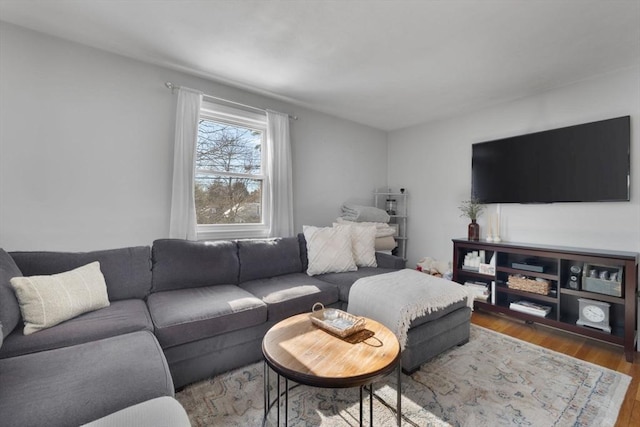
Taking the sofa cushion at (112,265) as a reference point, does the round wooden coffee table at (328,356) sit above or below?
below

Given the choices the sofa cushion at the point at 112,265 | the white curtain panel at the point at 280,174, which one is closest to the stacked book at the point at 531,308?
the white curtain panel at the point at 280,174

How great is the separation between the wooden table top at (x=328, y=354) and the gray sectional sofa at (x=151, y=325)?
0.43m

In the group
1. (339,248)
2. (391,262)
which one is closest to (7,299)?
(339,248)

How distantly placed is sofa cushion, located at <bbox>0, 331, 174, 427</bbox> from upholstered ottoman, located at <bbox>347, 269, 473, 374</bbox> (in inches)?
53.7

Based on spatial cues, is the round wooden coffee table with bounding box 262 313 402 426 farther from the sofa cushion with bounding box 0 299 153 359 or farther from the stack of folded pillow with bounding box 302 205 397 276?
the stack of folded pillow with bounding box 302 205 397 276

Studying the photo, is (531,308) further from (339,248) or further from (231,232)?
(231,232)

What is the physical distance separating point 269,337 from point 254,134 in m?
2.40

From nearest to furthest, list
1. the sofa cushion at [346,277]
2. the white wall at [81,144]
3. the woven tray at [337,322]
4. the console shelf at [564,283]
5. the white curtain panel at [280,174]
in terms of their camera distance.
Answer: the woven tray at [337,322] < the white wall at [81,144] < the console shelf at [564,283] < the sofa cushion at [346,277] < the white curtain panel at [280,174]

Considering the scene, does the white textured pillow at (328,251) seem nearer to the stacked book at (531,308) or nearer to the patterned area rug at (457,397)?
the patterned area rug at (457,397)

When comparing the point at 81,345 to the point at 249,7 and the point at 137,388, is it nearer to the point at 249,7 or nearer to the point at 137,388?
the point at 137,388

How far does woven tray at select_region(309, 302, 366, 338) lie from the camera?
1.49m

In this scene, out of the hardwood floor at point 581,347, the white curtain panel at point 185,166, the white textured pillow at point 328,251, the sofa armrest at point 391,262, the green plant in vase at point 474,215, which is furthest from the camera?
the green plant in vase at point 474,215

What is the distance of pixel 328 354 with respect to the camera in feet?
4.28

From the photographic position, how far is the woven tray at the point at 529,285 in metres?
2.62
